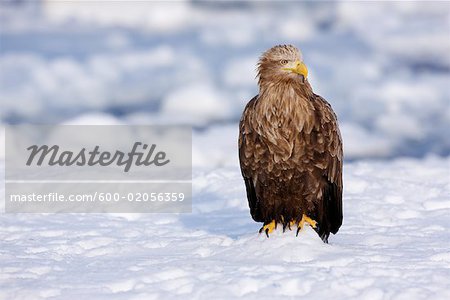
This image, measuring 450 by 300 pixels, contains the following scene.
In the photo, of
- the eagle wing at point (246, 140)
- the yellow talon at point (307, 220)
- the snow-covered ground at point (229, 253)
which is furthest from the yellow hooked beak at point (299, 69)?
the snow-covered ground at point (229, 253)

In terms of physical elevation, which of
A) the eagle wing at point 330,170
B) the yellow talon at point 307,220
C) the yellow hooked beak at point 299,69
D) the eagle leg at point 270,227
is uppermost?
the yellow hooked beak at point 299,69

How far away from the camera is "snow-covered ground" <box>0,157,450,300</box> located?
4.94 m

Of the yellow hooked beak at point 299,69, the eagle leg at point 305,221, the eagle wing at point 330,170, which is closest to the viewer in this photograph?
the yellow hooked beak at point 299,69

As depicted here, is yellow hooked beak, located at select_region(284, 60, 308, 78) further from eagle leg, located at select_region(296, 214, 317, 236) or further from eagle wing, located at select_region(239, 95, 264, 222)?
eagle leg, located at select_region(296, 214, 317, 236)

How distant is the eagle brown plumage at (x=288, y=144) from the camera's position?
5637mm

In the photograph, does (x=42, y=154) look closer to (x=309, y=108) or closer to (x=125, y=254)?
(x=125, y=254)

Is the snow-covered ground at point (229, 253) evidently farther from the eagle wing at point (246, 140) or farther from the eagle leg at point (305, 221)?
the eagle wing at point (246, 140)

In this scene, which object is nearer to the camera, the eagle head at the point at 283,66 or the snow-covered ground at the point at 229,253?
the snow-covered ground at the point at 229,253

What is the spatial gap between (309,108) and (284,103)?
190mm

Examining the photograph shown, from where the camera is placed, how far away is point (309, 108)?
5.68 meters

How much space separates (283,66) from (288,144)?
545 millimetres

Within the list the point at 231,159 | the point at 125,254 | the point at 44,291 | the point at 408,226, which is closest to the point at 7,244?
the point at 125,254

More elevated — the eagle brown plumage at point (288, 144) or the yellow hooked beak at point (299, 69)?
the yellow hooked beak at point (299, 69)

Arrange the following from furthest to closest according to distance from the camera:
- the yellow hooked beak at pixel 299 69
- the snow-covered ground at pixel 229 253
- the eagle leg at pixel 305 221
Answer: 1. the eagle leg at pixel 305 221
2. the yellow hooked beak at pixel 299 69
3. the snow-covered ground at pixel 229 253
